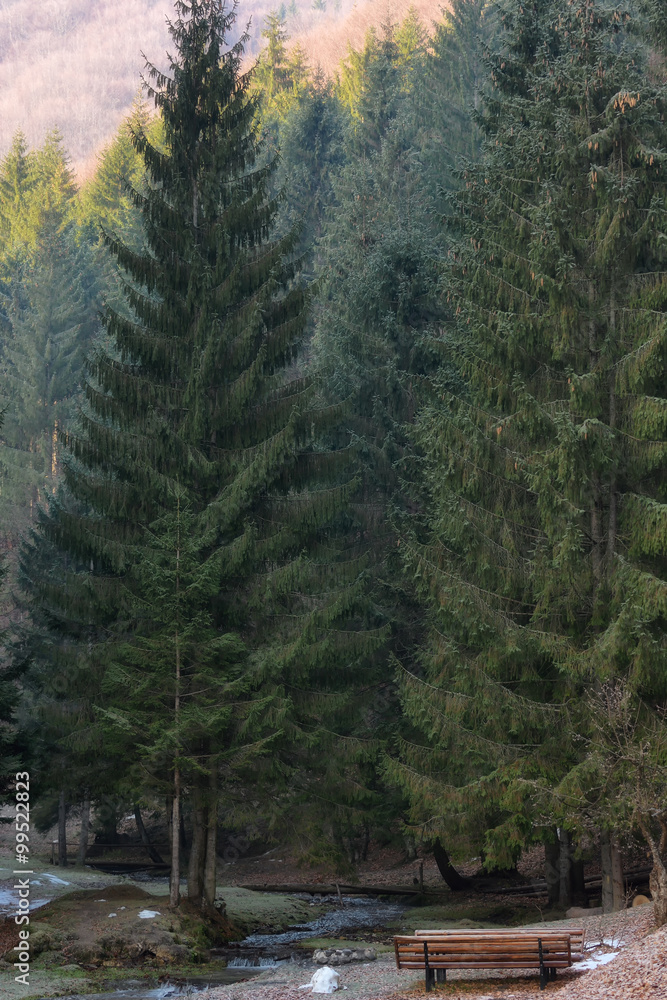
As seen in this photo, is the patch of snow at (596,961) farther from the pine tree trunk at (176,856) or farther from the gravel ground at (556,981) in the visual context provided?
the pine tree trunk at (176,856)

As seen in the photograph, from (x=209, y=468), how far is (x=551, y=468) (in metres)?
7.88

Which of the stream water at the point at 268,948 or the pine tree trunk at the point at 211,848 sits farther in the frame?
the pine tree trunk at the point at 211,848

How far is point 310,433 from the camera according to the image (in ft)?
72.4

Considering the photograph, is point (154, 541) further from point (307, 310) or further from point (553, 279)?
point (553, 279)

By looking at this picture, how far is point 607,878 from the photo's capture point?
16.5 m

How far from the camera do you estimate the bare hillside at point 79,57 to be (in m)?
136

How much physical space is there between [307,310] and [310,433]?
3252 millimetres

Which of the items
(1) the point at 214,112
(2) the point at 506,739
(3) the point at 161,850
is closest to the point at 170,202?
(1) the point at 214,112

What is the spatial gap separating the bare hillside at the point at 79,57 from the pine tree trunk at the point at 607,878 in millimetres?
107289

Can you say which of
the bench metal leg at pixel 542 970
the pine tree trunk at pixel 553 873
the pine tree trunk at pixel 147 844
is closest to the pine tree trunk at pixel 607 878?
the pine tree trunk at pixel 553 873

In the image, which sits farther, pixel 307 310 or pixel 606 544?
pixel 307 310

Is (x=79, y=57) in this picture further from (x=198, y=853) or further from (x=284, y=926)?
(x=284, y=926)

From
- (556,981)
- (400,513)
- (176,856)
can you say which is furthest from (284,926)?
(556,981)

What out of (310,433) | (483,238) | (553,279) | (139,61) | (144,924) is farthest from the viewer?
(139,61)
